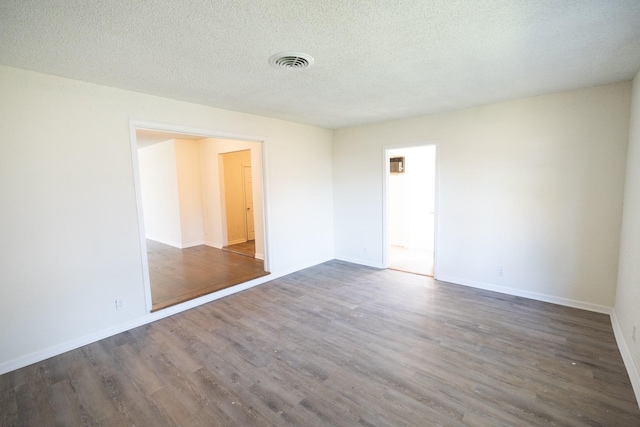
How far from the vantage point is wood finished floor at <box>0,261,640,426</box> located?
1892 mm

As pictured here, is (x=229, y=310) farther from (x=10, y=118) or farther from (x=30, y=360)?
(x=10, y=118)

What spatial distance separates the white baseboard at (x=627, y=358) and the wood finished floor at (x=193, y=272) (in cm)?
407

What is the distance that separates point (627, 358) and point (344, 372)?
2.34 m

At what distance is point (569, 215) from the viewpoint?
3299 millimetres

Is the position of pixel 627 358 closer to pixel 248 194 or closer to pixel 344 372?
pixel 344 372

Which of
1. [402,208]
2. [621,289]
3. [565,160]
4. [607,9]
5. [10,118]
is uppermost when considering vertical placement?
[607,9]

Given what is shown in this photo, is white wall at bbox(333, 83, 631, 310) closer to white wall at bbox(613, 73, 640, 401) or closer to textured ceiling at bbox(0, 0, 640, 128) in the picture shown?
white wall at bbox(613, 73, 640, 401)

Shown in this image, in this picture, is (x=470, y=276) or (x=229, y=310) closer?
(x=229, y=310)

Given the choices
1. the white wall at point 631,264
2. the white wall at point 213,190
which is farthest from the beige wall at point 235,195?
the white wall at point 631,264

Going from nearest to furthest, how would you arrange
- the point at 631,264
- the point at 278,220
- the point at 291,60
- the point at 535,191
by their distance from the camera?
the point at 291,60
the point at 631,264
the point at 535,191
the point at 278,220

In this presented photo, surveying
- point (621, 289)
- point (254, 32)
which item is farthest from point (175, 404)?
point (621, 289)

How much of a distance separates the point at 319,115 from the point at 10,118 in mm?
3326

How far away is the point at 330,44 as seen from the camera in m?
2.04

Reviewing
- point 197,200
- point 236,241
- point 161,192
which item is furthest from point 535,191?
point 161,192
